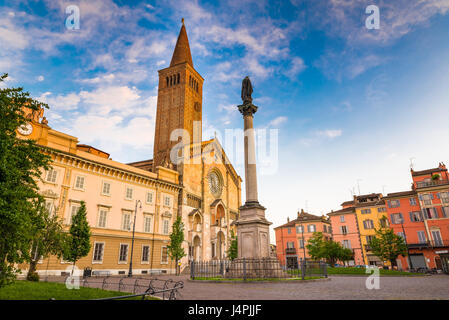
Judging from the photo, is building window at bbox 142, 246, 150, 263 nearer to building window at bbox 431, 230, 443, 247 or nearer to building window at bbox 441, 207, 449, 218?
building window at bbox 431, 230, 443, 247

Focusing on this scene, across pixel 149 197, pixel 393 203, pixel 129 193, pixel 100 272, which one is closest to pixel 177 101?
pixel 149 197

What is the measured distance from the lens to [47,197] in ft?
85.9

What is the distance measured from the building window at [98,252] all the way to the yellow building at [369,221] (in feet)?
135

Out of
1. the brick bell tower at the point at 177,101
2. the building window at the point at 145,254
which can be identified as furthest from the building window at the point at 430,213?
the brick bell tower at the point at 177,101

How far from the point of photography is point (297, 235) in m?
60.1

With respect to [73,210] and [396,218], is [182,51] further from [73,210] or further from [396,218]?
[396,218]

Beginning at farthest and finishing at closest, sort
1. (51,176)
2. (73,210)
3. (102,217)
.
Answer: (102,217)
(73,210)
(51,176)

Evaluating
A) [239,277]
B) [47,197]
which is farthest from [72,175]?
[239,277]

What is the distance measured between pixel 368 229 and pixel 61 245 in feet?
150

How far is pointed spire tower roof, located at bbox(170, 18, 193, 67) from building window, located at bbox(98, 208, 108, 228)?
37.4 m

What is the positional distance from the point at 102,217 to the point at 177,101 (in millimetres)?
30379

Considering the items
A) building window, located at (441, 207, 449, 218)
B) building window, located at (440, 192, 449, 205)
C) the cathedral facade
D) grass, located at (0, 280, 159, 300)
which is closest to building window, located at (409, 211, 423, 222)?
building window, located at (441, 207, 449, 218)

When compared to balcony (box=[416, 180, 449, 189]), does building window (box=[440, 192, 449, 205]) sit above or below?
below

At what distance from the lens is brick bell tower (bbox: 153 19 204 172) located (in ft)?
172
